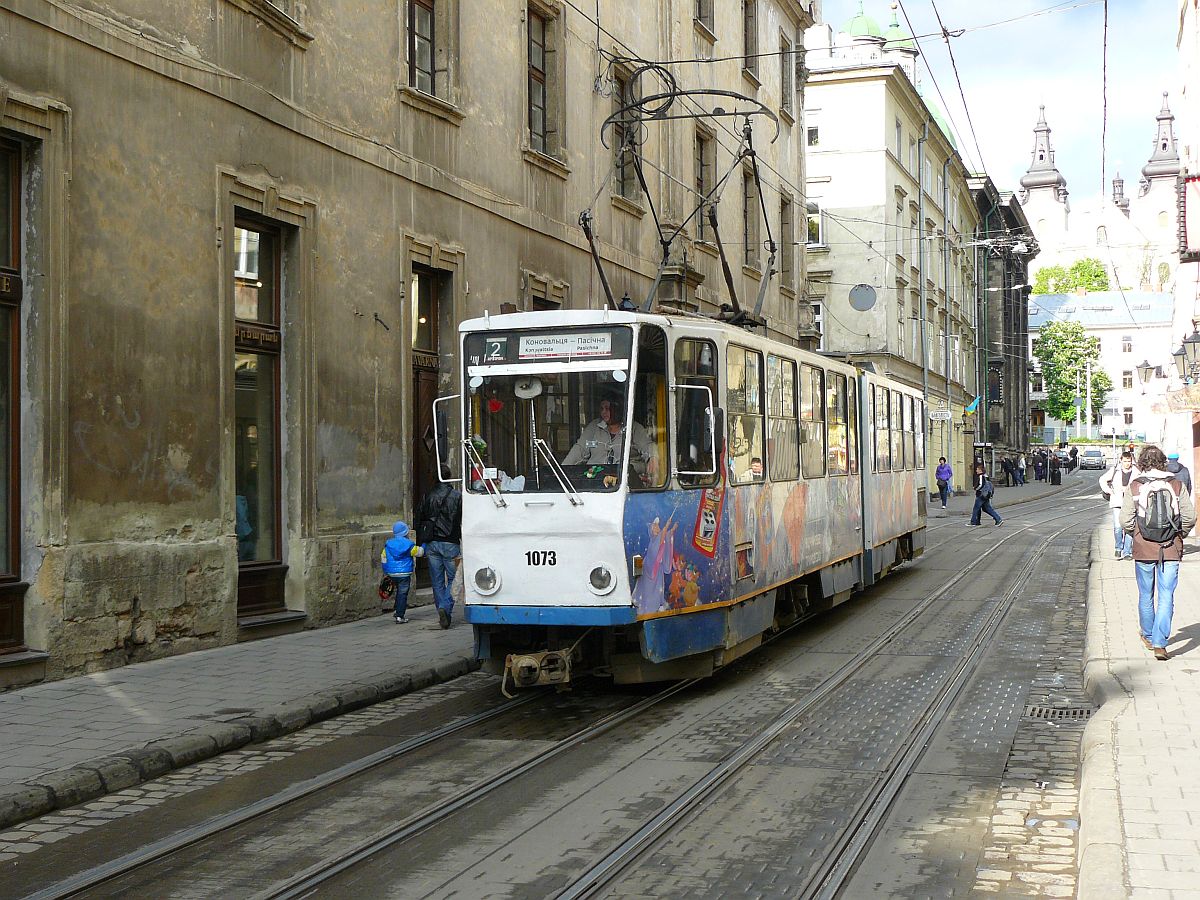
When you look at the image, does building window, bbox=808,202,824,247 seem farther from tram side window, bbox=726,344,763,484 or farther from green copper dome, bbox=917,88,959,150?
tram side window, bbox=726,344,763,484

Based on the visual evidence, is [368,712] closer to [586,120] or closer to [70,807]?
[70,807]

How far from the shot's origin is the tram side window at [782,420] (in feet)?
37.9

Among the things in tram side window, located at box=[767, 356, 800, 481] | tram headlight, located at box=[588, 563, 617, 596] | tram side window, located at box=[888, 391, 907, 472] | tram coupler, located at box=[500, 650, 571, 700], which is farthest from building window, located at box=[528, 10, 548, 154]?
tram coupler, located at box=[500, 650, 571, 700]

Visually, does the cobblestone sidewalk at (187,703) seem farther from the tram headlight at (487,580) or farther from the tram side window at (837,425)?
the tram side window at (837,425)

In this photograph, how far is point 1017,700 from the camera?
9617 millimetres

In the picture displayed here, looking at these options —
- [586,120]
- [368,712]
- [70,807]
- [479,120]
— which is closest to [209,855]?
[70,807]

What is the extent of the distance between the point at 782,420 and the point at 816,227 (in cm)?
3582

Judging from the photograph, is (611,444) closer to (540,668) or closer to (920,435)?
(540,668)

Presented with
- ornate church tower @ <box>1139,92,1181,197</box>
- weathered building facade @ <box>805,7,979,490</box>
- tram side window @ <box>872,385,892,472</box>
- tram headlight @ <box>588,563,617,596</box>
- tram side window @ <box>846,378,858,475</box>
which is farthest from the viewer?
ornate church tower @ <box>1139,92,1181,197</box>

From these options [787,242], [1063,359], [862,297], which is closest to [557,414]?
[787,242]

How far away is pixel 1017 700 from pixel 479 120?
10397 millimetres

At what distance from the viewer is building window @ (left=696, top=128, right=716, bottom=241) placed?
82.1 feet

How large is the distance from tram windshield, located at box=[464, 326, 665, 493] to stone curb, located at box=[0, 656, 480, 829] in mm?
1716

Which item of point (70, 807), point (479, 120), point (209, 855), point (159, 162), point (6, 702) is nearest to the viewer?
point (209, 855)
